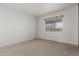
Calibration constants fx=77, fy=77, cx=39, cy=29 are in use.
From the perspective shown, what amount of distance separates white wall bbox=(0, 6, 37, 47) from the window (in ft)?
4.31

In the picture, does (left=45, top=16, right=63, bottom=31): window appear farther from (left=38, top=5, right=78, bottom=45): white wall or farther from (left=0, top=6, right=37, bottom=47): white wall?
(left=0, top=6, right=37, bottom=47): white wall

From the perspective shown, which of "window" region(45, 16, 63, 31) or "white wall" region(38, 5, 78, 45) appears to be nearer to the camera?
"white wall" region(38, 5, 78, 45)

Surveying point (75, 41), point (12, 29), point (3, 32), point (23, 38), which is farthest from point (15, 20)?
point (75, 41)

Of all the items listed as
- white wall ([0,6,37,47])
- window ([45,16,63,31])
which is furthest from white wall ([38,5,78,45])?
white wall ([0,6,37,47])

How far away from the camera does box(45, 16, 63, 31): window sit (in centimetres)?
530

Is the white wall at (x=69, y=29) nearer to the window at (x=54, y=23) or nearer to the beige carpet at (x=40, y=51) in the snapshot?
the window at (x=54, y=23)

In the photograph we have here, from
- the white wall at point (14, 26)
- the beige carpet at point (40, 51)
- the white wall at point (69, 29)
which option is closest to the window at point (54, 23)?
the white wall at point (69, 29)

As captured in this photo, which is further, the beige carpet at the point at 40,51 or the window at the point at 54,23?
the window at the point at 54,23

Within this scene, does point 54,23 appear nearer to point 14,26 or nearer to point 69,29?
point 69,29

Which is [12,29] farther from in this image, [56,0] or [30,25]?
[56,0]

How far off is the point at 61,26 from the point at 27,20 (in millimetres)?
2507

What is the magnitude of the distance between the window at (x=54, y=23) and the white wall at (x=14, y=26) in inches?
51.8

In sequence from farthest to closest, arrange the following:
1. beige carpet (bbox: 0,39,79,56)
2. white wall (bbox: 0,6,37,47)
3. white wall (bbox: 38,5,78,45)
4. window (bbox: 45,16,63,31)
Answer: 1. window (bbox: 45,16,63,31)
2. white wall (bbox: 38,5,78,45)
3. white wall (bbox: 0,6,37,47)
4. beige carpet (bbox: 0,39,79,56)

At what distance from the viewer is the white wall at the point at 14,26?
391 cm
